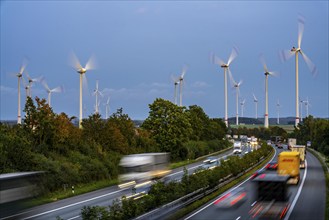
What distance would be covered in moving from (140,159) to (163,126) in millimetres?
52089

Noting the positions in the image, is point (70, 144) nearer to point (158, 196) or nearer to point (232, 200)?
point (232, 200)

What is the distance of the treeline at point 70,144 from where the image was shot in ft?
143

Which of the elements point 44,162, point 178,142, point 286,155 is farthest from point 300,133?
point 44,162

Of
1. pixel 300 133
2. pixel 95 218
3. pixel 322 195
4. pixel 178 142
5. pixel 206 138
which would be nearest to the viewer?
pixel 95 218

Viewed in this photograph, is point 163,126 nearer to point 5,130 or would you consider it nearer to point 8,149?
point 5,130

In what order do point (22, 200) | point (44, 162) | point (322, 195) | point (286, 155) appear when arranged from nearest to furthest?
point (22, 200) < point (322, 195) < point (44, 162) < point (286, 155)

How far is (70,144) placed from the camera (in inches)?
2202

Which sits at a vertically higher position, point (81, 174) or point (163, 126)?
point (163, 126)

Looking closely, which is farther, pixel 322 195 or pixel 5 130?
pixel 5 130

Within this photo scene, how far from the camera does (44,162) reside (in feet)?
147

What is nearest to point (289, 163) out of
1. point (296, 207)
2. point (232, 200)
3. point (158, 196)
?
point (296, 207)

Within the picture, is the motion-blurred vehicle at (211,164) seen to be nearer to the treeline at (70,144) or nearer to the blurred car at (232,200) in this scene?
the treeline at (70,144)

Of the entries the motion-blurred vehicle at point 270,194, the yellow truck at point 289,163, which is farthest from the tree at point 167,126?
the motion-blurred vehicle at point 270,194

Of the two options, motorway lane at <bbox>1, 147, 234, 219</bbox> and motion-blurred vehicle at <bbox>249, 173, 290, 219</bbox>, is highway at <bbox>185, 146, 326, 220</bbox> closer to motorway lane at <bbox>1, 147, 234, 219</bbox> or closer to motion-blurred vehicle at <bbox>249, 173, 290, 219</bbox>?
motion-blurred vehicle at <bbox>249, 173, 290, 219</bbox>
